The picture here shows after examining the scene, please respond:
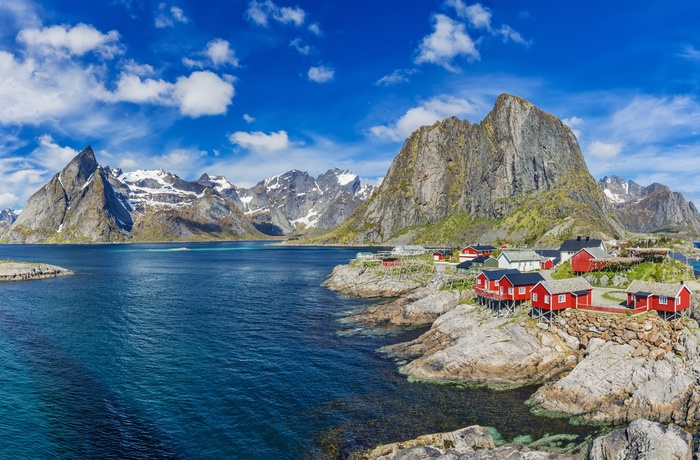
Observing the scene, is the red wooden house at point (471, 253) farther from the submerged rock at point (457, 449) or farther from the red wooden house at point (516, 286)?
the submerged rock at point (457, 449)

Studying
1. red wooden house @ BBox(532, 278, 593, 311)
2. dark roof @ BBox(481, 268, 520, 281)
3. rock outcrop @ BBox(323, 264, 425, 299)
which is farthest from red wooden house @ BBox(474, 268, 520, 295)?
rock outcrop @ BBox(323, 264, 425, 299)

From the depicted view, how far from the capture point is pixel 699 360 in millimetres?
39125

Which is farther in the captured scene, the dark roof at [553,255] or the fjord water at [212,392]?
the dark roof at [553,255]

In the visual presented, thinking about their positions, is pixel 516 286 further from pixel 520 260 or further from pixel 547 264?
pixel 547 264

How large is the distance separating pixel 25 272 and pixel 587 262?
158 meters

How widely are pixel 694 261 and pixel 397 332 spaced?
492 feet

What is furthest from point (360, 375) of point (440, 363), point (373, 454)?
point (373, 454)

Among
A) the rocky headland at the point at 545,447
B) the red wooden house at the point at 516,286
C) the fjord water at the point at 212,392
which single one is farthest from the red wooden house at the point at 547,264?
the rocky headland at the point at 545,447

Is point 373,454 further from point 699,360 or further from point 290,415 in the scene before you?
point 699,360

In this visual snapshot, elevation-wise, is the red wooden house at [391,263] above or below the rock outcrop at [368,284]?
above

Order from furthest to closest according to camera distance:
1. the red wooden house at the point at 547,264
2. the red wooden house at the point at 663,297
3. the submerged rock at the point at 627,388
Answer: the red wooden house at the point at 547,264 → the red wooden house at the point at 663,297 → the submerged rock at the point at 627,388

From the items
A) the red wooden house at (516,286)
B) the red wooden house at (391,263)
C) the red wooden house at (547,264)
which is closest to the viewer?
the red wooden house at (516,286)

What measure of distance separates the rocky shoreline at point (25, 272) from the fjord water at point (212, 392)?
65475 millimetres

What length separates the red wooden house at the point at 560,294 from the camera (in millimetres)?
52375
